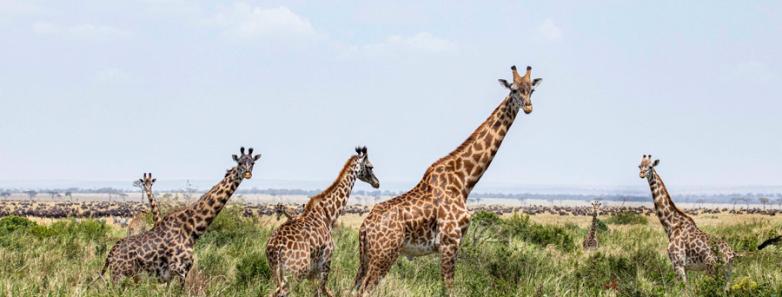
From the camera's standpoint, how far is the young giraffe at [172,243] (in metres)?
10.2

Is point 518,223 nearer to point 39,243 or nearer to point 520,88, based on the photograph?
point 39,243

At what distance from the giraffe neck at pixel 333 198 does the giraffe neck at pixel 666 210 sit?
20.2 feet

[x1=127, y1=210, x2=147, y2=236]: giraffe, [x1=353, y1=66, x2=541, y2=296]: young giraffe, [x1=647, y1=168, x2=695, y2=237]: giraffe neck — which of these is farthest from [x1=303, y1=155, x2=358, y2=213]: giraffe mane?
[x1=127, y1=210, x2=147, y2=236]: giraffe

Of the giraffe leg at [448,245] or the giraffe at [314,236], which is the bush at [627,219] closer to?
the giraffe at [314,236]

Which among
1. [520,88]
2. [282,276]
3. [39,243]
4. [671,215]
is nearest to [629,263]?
[671,215]

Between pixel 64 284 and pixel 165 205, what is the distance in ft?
41.3

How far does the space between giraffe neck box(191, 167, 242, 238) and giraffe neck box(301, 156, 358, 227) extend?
1.02 meters

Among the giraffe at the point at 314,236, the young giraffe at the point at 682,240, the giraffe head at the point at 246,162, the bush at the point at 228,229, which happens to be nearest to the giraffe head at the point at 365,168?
the giraffe at the point at 314,236

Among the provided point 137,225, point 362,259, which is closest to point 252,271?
point 362,259

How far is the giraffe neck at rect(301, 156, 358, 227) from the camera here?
1043 cm

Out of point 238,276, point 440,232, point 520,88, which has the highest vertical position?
A: point 520,88

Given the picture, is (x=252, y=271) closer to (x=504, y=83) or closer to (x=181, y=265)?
(x=181, y=265)

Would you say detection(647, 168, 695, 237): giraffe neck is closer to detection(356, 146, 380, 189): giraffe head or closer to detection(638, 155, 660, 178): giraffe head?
detection(638, 155, 660, 178): giraffe head

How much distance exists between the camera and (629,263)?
50.7 ft
